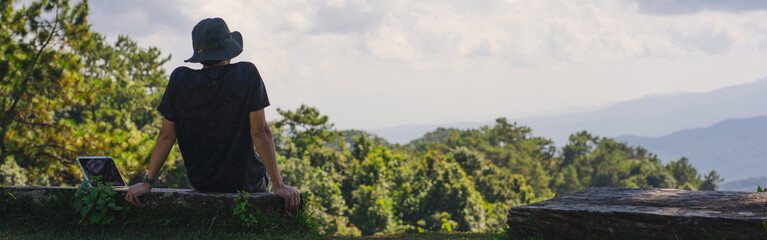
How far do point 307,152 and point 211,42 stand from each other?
42865 mm

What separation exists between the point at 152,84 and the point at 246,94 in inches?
1846

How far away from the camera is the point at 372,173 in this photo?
41906 mm

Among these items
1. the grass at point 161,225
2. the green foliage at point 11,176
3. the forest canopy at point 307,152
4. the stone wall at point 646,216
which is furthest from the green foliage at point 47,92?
the stone wall at point 646,216

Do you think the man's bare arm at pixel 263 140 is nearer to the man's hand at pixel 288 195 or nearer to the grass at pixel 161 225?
the man's hand at pixel 288 195

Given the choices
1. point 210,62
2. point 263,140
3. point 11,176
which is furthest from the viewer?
point 11,176

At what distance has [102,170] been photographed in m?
4.70

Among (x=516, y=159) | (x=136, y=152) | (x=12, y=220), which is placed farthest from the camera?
(x=516, y=159)

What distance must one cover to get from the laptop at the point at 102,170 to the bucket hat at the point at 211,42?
1319mm

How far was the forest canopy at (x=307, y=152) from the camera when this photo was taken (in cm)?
1686

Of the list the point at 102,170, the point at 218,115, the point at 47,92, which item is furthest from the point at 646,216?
the point at 47,92

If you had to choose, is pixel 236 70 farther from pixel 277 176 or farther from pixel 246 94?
pixel 277 176

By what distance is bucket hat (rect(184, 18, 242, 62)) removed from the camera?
4008 millimetres

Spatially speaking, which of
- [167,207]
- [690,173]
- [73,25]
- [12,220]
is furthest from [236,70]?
[690,173]

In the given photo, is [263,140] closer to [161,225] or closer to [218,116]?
[218,116]
